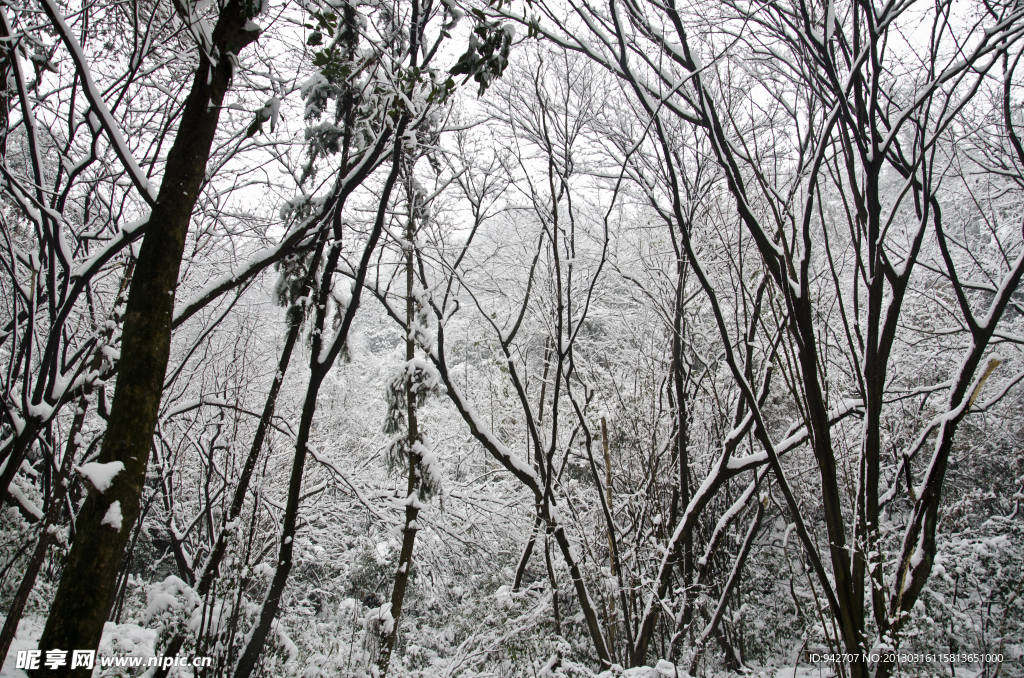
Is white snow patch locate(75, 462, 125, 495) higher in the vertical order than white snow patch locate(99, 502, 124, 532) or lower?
higher

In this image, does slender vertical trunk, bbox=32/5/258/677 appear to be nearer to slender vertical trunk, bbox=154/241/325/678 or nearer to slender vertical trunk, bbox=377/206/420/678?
slender vertical trunk, bbox=154/241/325/678

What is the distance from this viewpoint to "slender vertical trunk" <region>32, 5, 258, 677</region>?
1.58 m

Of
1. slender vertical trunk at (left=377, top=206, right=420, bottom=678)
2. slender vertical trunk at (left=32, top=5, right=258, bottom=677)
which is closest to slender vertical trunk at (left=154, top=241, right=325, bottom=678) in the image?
slender vertical trunk at (left=32, top=5, right=258, bottom=677)

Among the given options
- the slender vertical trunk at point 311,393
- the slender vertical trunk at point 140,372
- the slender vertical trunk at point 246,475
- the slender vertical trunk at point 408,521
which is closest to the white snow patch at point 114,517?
Answer: the slender vertical trunk at point 140,372

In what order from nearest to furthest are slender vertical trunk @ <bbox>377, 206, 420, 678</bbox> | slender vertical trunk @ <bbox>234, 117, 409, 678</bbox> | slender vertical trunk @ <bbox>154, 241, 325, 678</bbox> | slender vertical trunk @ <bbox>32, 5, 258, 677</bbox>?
slender vertical trunk @ <bbox>32, 5, 258, 677</bbox>
slender vertical trunk @ <bbox>154, 241, 325, 678</bbox>
slender vertical trunk @ <bbox>234, 117, 409, 678</bbox>
slender vertical trunk @ <bbox>377, 206, 420, 678</bbox>

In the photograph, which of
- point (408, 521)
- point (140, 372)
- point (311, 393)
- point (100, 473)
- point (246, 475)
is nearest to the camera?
point (100, 473)

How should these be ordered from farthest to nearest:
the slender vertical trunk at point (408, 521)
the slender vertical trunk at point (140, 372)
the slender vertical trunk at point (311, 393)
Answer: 1. the slender vertical trunk at point (408, 521)
2. the slender vertical trunk at point (311, 393)
3. the slender vertical trunk at point (140, 372)

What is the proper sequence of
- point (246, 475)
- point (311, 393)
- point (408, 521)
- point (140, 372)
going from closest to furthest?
point (140, 372) < point (246, 475) < point (311, 393) < point (408, 521)

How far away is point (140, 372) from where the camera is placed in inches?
71.5

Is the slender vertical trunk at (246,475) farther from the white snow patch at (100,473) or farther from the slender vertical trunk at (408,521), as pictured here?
the slender vertical trunk at (408,521)

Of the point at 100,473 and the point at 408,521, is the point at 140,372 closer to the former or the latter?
the point at 100,473

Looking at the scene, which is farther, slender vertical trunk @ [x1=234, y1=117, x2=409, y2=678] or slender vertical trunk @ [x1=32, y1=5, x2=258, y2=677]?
slender vertical trunk @ [x1=234, y1=117, x2=409, y2=678]

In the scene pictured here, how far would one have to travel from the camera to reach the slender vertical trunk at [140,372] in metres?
1.58

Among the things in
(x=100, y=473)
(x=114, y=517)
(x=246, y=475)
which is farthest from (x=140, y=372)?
(x=246, y=475)
